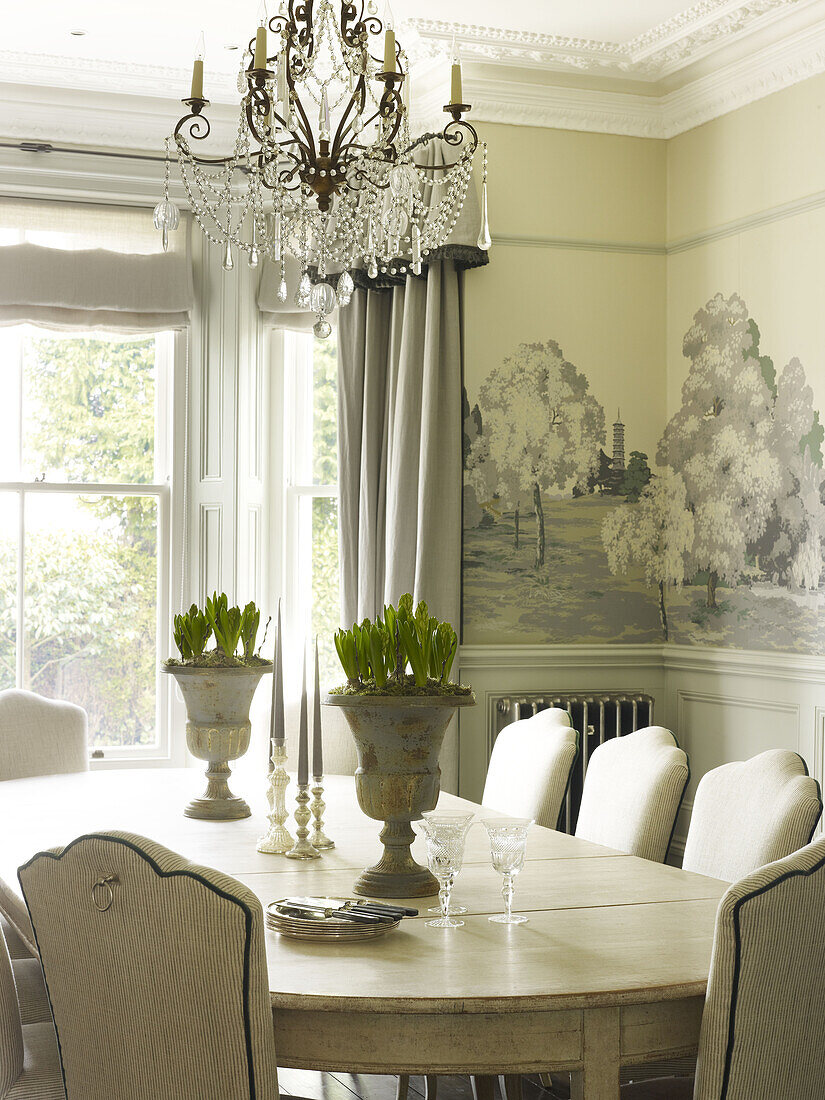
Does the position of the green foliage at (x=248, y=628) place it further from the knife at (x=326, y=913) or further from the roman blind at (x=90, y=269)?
the roman blind at (x=90, y=269)

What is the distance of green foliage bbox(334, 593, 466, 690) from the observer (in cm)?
207

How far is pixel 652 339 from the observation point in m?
4.91

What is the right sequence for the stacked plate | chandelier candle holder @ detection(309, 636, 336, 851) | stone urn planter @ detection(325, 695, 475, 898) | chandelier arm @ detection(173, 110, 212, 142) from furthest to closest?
chandelier arm @ detection(173, 110, 212, 142) < chandelier candle holder @ detection(309, 636, 336, 851) < stone urn planter @ detection(325, 695, 475, 898) < the stacked plate

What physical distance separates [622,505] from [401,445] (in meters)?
0.92

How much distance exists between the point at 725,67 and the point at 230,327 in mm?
2127

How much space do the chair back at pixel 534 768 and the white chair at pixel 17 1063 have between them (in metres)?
1.35

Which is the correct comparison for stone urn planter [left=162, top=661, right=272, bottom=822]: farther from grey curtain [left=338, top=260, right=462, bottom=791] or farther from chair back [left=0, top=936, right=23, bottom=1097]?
grey curtain [left=338, top=260, right=462, bottom=791]

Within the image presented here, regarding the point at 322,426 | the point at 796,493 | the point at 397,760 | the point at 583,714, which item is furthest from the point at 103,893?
the point at 322,426

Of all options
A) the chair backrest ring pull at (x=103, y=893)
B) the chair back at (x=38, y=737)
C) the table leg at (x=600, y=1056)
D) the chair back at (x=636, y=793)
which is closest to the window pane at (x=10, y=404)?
the chair back at (x=38, y=737)

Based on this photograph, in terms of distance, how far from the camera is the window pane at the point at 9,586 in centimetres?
480

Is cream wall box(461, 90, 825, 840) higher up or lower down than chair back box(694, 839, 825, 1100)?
higher up

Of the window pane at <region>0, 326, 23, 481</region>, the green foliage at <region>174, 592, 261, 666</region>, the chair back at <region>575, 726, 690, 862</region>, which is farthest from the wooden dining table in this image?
the window pane at <region>0, 326, 23, 481</region>

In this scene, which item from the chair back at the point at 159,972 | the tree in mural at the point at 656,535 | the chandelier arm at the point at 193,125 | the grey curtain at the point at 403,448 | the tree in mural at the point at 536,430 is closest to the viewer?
the chair back at the point at 159,972

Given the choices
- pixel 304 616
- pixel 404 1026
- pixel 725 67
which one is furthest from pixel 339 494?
pixel 404 1026
